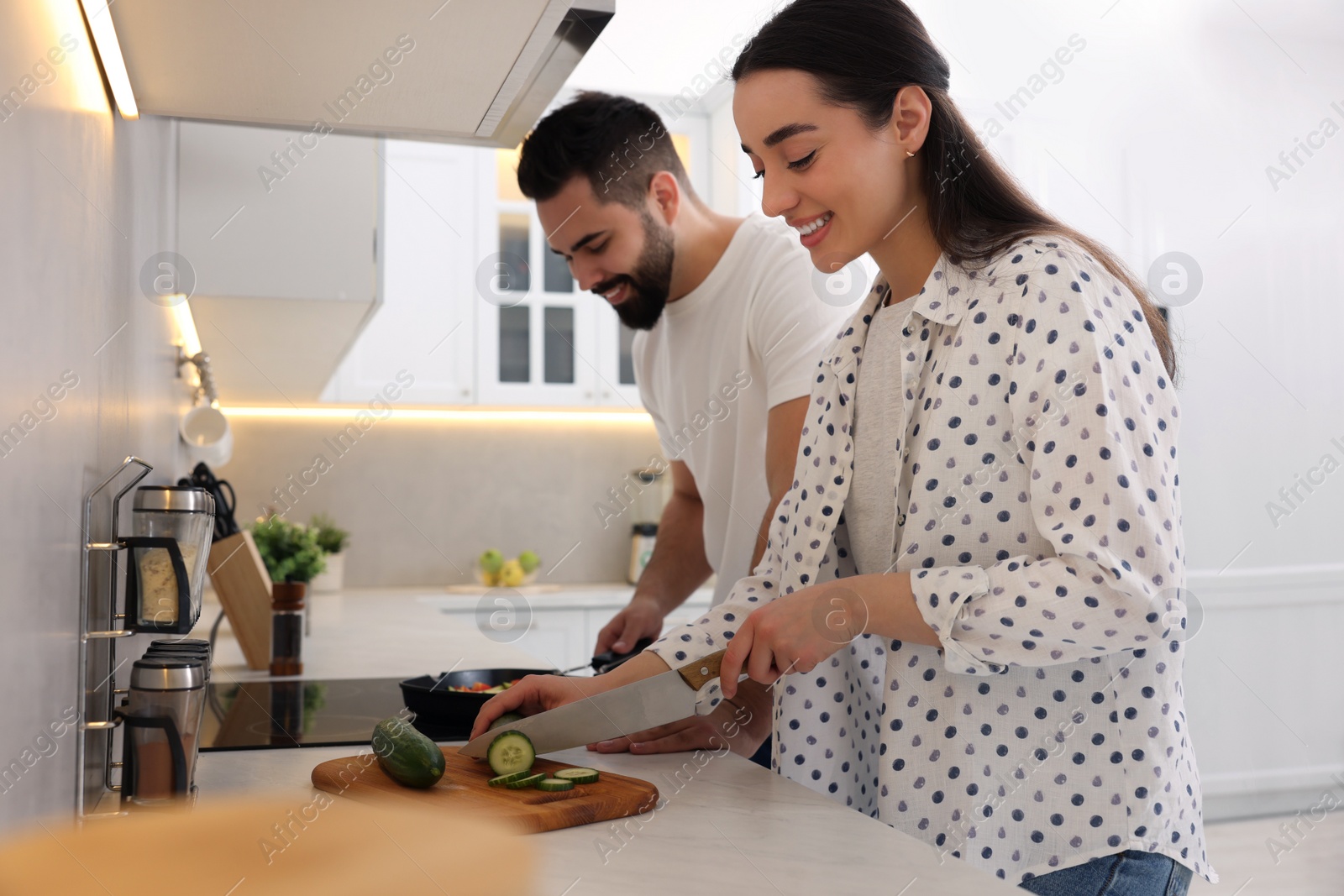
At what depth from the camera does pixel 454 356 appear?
3463 millimetres

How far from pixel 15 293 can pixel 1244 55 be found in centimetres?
331

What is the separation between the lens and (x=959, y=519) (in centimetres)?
89

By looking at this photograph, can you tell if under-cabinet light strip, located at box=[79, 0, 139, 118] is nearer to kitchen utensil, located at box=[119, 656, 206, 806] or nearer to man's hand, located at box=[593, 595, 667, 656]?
kitchen utensil, located at box=[119, 656, 206, 806]

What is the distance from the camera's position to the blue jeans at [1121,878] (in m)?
0.83

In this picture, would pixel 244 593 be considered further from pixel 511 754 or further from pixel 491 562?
pixel 491 562

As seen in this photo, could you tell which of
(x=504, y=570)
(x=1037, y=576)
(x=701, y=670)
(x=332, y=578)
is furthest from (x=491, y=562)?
(x=1037, y=576)

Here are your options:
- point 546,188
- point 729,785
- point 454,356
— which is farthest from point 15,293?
point 454,356

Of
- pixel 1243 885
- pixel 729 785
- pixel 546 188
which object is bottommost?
pixel 1243 885

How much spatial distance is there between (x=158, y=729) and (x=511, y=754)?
0.90ft

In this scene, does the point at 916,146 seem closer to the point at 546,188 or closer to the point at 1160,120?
the point at 546,188

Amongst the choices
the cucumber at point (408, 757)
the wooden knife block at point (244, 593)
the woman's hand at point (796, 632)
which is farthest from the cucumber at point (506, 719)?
the wooden knife block at point (244, 593)

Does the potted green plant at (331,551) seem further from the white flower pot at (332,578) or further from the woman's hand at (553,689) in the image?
the woman's hand at (553,689)

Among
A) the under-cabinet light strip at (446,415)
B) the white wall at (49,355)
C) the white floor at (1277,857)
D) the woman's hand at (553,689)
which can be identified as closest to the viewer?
the white wall at (49,355)

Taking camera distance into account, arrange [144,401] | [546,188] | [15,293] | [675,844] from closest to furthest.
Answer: [15,293]
[675,844]
[144,401]
[546,188]
